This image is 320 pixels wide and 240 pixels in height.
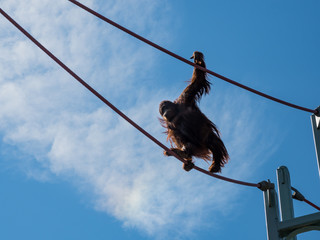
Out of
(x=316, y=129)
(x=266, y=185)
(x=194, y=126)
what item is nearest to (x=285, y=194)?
(x=266, y=185)

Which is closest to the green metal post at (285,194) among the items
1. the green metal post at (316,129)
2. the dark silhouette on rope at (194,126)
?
the green metal post at (316,129)

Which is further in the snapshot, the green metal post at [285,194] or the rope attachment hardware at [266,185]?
the rope attachment hardware at [266,185]

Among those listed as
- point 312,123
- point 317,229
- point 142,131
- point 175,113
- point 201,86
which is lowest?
point 317,229

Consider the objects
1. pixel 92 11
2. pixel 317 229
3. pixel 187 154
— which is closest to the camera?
pixel 317 229

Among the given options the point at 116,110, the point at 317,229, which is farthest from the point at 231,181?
the point at 116,110

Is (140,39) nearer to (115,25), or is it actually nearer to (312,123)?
(115,25)

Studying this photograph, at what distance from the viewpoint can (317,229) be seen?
3.07 m

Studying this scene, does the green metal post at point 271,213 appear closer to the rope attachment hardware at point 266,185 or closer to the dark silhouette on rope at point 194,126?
the rope attachment hardware at point 266,185

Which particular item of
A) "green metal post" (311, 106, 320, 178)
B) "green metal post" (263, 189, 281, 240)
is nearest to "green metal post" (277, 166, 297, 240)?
"green metal post" (263, 189, 281, 240)

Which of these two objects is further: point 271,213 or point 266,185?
point 266,185

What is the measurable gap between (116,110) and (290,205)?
1.27 meters

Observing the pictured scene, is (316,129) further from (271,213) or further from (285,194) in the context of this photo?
(271,213)

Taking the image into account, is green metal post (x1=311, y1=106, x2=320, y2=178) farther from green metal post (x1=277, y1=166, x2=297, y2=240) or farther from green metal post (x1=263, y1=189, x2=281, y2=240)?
green metal post (x1=263, y1=189, x2=281, y2=240)

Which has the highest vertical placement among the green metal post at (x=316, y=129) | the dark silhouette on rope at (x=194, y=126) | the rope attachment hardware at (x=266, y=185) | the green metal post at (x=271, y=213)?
the dark silhouette on rope at (x=194, y=126)
